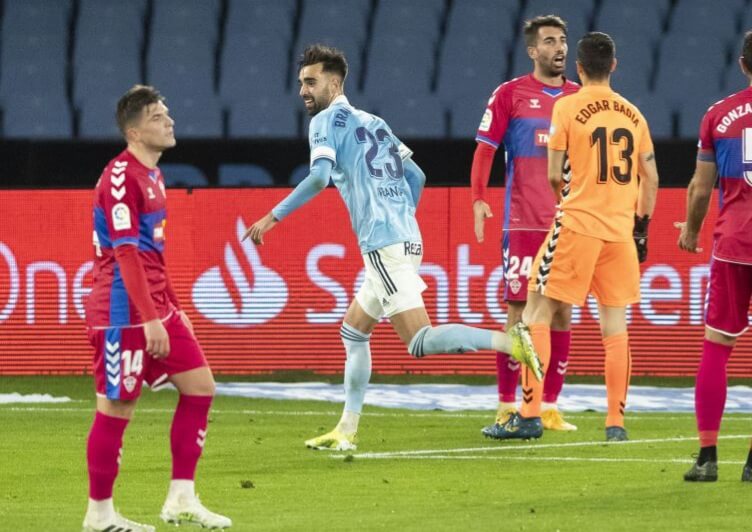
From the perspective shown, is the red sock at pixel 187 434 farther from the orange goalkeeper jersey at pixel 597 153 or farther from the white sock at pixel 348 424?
the orange goalkeeper jersey at pixel 597 153

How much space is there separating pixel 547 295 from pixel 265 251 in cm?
496

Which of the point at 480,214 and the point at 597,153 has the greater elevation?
the point at 597,153

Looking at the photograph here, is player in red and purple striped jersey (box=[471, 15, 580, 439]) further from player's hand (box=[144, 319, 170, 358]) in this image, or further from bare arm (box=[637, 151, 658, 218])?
player's hand (box=[144, 319, 170, 358])

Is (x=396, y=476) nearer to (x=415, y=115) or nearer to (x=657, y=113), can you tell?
(x=415, y=115)

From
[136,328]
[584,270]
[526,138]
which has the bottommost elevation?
[584,270]

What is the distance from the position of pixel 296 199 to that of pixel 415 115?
1036 cm

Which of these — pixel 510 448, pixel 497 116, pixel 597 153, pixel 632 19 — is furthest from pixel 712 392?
pixel 632 19

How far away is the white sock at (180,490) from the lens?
5980 millimetres

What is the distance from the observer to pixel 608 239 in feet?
28.6

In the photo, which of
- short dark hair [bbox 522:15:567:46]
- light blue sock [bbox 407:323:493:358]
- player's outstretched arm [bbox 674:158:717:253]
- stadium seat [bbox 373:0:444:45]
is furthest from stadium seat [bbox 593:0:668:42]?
player's outstretched arm [bbox 674:158:717:253]

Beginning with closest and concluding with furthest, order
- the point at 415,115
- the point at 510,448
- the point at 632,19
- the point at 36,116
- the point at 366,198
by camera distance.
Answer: the point at 366,198
the point at 510,448
the point at 36,116
the point at 415,115
the point at 632,19

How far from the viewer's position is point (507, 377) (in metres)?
9.70

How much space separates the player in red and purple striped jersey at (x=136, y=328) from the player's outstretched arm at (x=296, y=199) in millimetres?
1400

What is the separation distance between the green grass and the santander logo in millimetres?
2314
